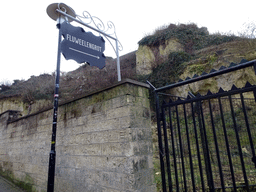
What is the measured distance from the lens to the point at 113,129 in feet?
9.68

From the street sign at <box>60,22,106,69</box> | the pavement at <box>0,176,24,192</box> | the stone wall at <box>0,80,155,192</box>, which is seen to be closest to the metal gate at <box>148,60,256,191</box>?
the stone wall at <box>0,80,155,192</box>

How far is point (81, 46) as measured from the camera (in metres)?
3.46

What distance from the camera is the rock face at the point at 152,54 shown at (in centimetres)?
1186

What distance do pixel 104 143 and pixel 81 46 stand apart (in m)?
Result: 1.96

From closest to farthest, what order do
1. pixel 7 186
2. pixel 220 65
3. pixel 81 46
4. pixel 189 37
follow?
pixel 81 46 < pixel 7 186 < pixel 220 65 < pixel 189 37

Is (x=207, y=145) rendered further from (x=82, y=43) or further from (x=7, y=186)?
(x=7, y=186)

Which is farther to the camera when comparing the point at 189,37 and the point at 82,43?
the point at 189,37

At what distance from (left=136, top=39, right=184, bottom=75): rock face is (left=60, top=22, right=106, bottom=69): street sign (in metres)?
8.36

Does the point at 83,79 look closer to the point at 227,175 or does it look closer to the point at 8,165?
the point at 8,165

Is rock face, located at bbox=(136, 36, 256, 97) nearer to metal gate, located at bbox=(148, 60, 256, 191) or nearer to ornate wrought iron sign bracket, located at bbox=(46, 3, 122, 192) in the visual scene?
metal gate, located at bbox=(148, 60, 256, 191)

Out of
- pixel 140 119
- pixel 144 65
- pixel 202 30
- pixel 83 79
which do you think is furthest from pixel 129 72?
pixel 140 119

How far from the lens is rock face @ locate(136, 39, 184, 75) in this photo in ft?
38.9

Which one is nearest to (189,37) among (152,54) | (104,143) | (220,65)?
(152,54)

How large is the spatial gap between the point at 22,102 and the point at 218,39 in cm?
1618
